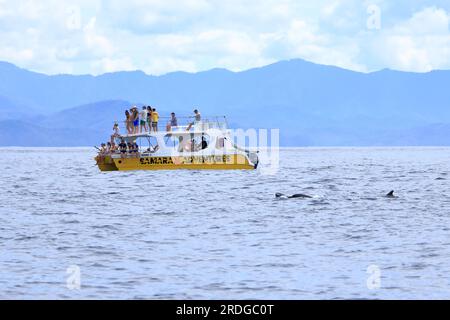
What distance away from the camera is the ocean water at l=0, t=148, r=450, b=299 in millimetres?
22000

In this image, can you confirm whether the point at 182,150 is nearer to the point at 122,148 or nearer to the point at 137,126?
the point at 137,126

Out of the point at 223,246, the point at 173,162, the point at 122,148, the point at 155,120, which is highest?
the point at 155,120

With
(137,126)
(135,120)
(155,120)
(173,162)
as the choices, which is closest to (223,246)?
(155,120)

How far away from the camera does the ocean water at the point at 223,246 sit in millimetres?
22000

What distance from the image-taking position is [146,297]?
823 inches

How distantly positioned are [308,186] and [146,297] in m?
41.8

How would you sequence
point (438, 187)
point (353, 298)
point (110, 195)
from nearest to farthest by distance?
point (353, 298), point (110, 195), point (438, 187)

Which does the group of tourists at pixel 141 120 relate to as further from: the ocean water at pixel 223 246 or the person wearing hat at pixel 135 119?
the ocean water at pixel 223 246

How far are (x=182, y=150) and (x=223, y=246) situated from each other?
3996 cm

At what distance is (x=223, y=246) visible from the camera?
29.0 meters

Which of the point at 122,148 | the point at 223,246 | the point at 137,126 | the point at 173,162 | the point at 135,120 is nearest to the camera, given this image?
the point at 223,246
